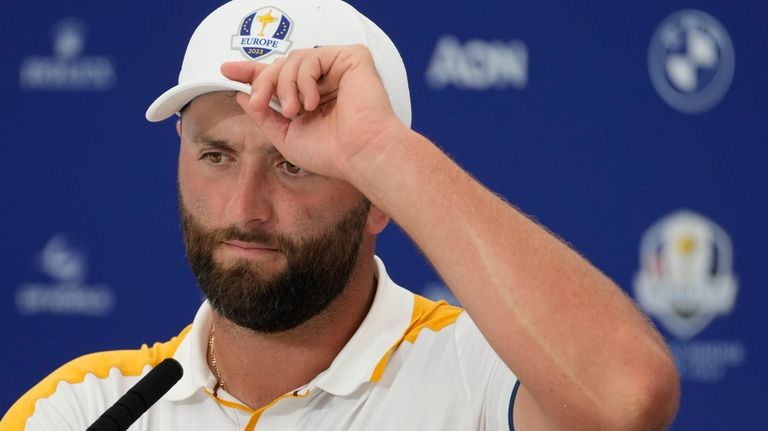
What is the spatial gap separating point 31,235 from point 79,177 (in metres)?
0.18

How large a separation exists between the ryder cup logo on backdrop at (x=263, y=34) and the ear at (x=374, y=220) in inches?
10.8

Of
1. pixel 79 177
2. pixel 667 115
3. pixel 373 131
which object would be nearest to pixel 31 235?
pixel 79 177

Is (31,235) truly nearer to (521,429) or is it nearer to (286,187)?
(286,187)

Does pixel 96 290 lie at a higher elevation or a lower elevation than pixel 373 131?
lower

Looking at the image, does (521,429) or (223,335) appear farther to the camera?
(223,335)

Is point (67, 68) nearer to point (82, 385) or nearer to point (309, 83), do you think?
point (82, 385)

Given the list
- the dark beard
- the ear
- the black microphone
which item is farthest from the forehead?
the black microphone

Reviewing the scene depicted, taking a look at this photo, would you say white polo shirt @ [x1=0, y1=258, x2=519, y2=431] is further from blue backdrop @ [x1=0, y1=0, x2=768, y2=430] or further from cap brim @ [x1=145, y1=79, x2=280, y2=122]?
blue backdrop @ [x1=0, y1=0, x2=768, y2=430]

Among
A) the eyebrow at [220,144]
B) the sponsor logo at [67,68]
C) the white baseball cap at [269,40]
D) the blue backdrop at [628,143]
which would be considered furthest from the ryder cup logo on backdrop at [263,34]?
the sponsor logo at [67,68]

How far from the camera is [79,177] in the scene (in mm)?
3090

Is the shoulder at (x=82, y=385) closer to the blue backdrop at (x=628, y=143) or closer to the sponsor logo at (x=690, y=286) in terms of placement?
the blue backdrop at (x=628, y=143)

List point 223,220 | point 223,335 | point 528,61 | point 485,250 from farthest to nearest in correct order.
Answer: point 528,61, point 223,335, point 223,220, point 485,250

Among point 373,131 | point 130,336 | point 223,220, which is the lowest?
point 130,336

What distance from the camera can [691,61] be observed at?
299 cm
